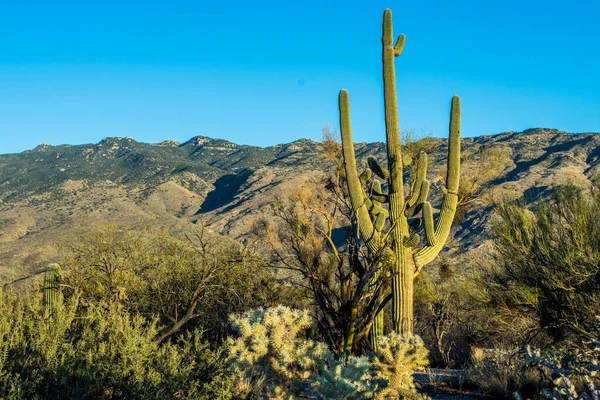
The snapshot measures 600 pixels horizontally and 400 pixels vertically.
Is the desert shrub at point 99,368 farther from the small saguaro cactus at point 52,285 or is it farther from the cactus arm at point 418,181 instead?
the cactus arm at point 418,181

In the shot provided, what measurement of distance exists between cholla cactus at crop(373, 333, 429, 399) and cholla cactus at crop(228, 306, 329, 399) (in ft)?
3.54

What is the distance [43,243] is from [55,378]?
36.3 metres

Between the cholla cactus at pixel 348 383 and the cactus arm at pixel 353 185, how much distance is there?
5.29m

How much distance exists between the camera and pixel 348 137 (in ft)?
39.6

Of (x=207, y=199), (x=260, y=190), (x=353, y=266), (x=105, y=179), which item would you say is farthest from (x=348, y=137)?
(x=105, y=179)

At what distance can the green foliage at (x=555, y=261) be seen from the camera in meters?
9.79

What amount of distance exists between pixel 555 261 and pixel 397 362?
550 centimetres

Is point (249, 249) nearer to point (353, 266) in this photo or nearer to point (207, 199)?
point (353, 266)

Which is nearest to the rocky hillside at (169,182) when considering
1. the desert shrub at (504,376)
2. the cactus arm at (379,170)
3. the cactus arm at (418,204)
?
the cactus arm at (379,170)

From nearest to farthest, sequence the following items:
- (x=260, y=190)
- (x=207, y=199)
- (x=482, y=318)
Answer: (x=482, y=318)
(x=260, y=190)
(x=207, y=199)

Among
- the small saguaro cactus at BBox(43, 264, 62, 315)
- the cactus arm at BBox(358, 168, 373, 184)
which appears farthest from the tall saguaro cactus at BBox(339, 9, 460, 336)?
the small saguaro cactus at BBox(43, 264, 62, 315)

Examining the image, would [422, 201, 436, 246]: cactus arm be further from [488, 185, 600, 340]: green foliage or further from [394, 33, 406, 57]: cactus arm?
[394, 33, 406, 57]: cactus arm

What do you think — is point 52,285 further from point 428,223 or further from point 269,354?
point 428,223

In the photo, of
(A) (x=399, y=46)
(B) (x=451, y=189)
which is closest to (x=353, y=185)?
(B) (x=451, y=189)
